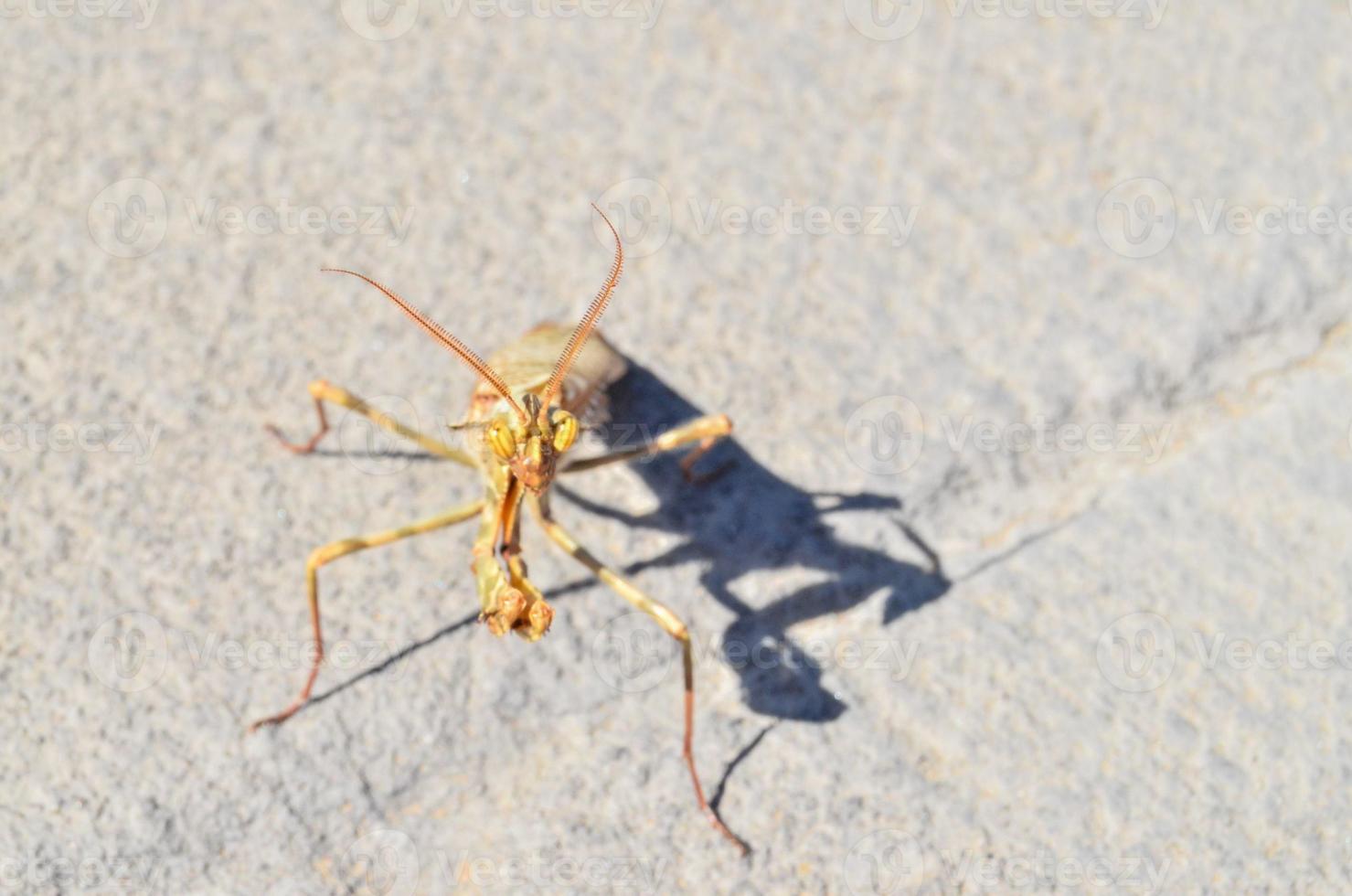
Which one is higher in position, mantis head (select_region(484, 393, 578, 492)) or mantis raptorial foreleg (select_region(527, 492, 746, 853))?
mantis head (select_region(484, 393, 578, 492))

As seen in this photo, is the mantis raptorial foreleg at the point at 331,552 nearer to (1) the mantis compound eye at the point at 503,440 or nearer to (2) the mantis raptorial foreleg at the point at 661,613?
(2) the mantis raptorial foreleg at the point at 661,613

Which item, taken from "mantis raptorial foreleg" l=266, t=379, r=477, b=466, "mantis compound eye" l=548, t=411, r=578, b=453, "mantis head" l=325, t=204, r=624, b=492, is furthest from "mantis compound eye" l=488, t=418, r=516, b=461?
"mantis raptorial foreleg" l=266, t=379, r=477, b=466

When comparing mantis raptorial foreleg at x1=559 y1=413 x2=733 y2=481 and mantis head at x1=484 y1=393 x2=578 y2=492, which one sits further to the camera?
mantis raptorial foreleg at x1=559 y1=413 x2=733 y2=481

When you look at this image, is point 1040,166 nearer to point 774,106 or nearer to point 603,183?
point 774,106

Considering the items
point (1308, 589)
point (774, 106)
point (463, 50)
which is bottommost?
point (1308, 589)

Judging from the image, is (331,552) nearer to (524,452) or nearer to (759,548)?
(524,452)

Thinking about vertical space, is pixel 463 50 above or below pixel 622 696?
above

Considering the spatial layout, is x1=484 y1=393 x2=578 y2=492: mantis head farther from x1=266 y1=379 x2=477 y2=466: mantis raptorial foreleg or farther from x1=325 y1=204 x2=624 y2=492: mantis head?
x1=266 y1=379 x2=477 y2=466: mantis raptorial foreleg

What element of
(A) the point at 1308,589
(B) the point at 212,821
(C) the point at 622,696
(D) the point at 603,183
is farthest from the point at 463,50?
(A) the point at 1308,589
